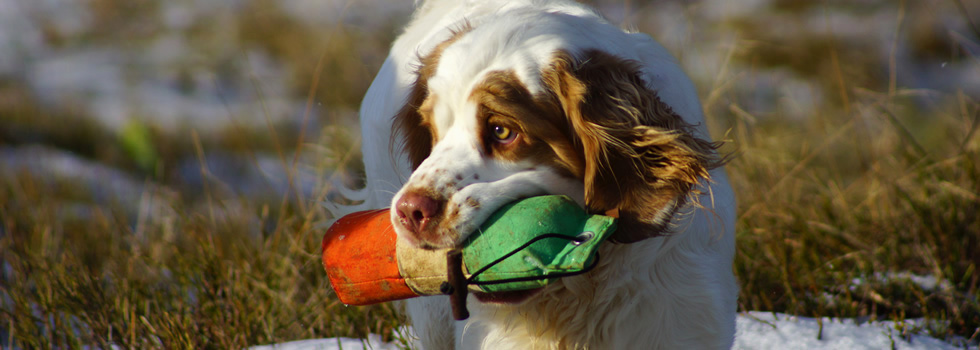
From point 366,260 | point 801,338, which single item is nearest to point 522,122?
point 366,260

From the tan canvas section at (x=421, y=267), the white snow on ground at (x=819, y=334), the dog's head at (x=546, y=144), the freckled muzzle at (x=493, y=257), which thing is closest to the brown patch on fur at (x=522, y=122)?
the dog's head at (x=546, y=144)

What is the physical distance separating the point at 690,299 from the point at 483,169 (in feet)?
2.12

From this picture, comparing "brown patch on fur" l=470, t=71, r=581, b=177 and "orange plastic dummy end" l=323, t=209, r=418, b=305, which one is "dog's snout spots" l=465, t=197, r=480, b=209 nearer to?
"brown patch on fur" l=470, t=71, r=581, b=177

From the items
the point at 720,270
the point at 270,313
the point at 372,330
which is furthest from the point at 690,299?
the point at 270,313

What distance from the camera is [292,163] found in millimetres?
4180

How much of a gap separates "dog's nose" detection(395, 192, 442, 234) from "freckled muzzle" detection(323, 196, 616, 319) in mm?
98

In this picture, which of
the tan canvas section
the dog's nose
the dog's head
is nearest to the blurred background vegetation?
the dog's head

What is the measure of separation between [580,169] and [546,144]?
11cm

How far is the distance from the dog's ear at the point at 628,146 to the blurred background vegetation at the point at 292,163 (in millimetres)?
649

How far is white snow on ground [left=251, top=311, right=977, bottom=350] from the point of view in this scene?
2.38 metres

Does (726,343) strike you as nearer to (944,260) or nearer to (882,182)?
(944,260)

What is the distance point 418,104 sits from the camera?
2.13 meters

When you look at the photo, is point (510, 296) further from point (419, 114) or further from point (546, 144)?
point (419, 114)

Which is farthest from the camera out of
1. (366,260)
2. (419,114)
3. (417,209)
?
(419,114)
